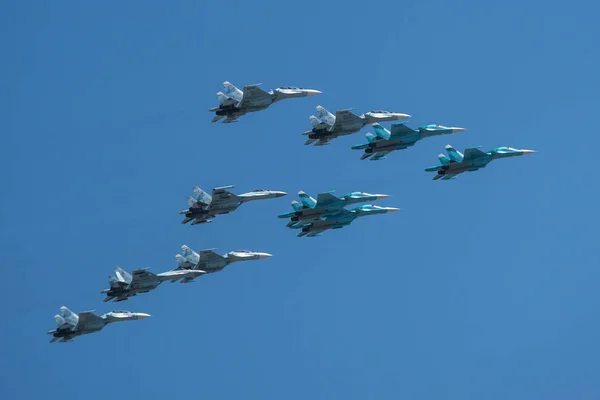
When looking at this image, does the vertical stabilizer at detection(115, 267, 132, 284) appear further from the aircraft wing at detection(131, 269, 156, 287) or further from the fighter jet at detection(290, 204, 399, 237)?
the fighter jet at detection(290, 204, 399, 237)

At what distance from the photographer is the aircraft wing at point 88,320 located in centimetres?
16138

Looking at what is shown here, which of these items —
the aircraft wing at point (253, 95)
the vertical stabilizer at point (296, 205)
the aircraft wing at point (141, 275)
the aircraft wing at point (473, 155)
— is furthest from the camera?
the aircraft wing at point (473, 155)

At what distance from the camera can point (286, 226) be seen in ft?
531

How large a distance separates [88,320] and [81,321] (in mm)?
679

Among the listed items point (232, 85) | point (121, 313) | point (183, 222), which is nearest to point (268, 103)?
point (232, 85)

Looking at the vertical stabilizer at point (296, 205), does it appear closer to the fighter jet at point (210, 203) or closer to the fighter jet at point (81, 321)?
the fighter jet at point (210, 203)

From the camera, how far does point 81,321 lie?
16162 cm

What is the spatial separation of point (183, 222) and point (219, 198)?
401cm

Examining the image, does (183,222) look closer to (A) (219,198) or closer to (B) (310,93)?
(A) (219,198)

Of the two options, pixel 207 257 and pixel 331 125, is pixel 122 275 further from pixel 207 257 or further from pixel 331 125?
pixel 331 125

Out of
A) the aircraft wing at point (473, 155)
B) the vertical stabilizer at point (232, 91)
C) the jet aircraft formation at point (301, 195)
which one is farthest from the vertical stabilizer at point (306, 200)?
Answer: the aircraft wing at point (473, 155)

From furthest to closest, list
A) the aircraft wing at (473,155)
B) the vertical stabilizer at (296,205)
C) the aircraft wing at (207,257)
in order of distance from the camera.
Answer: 1. the aircraft wing at (207,257)
2. the aircraft wing at (473,155)
3. the vertical stabilizer at (296,205)

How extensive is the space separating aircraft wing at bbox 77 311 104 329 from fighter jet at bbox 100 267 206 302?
290 centimetres

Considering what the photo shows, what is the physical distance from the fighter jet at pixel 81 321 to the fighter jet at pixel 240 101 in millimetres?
20154
